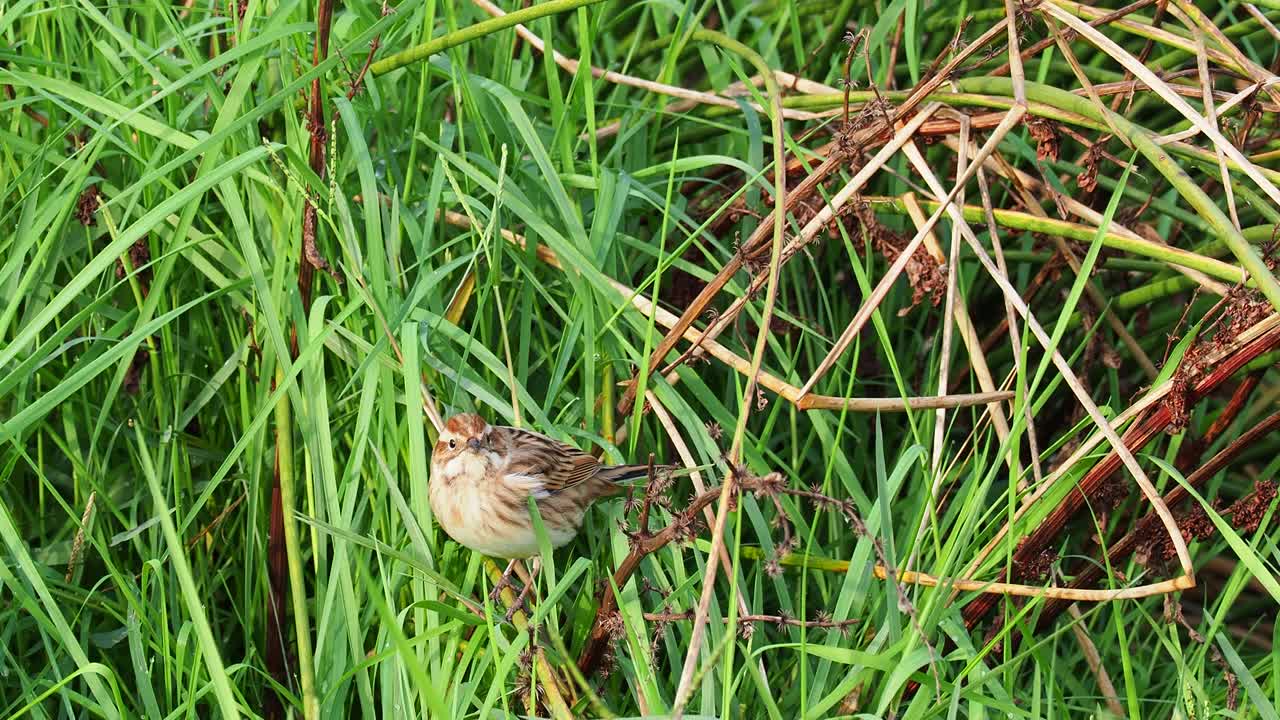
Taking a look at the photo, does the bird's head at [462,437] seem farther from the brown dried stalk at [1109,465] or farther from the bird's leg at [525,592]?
the brown dried stalk at [1109,465]

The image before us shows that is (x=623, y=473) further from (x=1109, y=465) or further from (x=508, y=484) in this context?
(x=1109, y=465)

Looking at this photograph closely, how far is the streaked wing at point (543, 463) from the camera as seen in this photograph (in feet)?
8.67

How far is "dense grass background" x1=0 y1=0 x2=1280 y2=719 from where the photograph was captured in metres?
2.53

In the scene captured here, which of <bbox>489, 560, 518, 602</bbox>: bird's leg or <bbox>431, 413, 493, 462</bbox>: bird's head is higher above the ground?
<bbox>431, 413, 493, 462</bbox>: bird's head

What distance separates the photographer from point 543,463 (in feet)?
8.78

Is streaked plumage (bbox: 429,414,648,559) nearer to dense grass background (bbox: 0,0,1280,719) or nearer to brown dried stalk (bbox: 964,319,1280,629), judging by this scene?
dense grass background (bbox: 0,0,1280,719)

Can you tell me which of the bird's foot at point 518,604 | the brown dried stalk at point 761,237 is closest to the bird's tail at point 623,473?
the brown dried stalk at point 761,237

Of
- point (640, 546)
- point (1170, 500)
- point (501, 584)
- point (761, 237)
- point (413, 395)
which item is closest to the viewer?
point (640, 546)

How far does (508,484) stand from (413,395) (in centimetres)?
28

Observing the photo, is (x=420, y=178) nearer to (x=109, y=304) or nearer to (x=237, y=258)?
(x=237, y=258)

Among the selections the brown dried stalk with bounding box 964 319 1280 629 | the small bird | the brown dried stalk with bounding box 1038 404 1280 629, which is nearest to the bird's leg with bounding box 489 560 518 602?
the small bird

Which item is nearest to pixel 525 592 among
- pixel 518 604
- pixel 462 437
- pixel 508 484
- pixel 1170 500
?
pixel 518 604

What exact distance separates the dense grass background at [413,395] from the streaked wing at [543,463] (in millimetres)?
54

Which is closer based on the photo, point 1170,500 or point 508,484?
point 508,484
